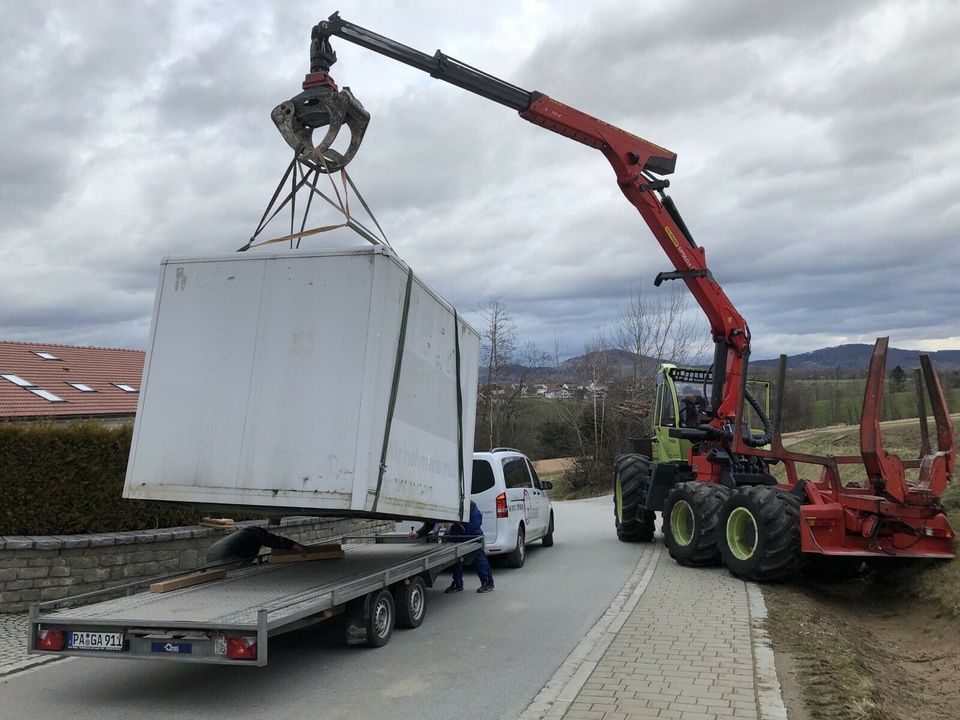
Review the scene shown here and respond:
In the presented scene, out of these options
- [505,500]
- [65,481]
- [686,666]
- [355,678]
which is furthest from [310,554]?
[686,666]

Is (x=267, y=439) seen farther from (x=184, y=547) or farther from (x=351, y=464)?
(x=184, y=547)

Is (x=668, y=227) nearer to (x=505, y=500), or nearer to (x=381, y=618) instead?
(x=505, y=500)

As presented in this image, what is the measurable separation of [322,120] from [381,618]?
15.8 feet

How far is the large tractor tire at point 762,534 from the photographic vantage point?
10.2 metres

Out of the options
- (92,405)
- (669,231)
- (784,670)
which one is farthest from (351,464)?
(92,405)

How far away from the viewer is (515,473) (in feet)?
42.5

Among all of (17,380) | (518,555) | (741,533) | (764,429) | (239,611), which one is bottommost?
(239,611)

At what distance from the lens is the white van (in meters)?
12.1

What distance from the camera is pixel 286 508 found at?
696cm

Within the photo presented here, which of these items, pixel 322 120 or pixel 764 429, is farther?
pixel 764 429

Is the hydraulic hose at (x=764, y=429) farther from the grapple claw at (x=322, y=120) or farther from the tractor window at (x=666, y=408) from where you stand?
the grapple claw at (x=322, y=120)

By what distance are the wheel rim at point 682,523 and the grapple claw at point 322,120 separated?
7.45 meters

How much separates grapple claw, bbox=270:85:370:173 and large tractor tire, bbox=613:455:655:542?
9.20m

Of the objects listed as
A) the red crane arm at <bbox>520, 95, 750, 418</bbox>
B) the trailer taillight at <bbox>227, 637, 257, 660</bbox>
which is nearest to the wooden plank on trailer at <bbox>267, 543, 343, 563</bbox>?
the trailer taillight at <bbox>227, 637, 257, 660</bbox>
